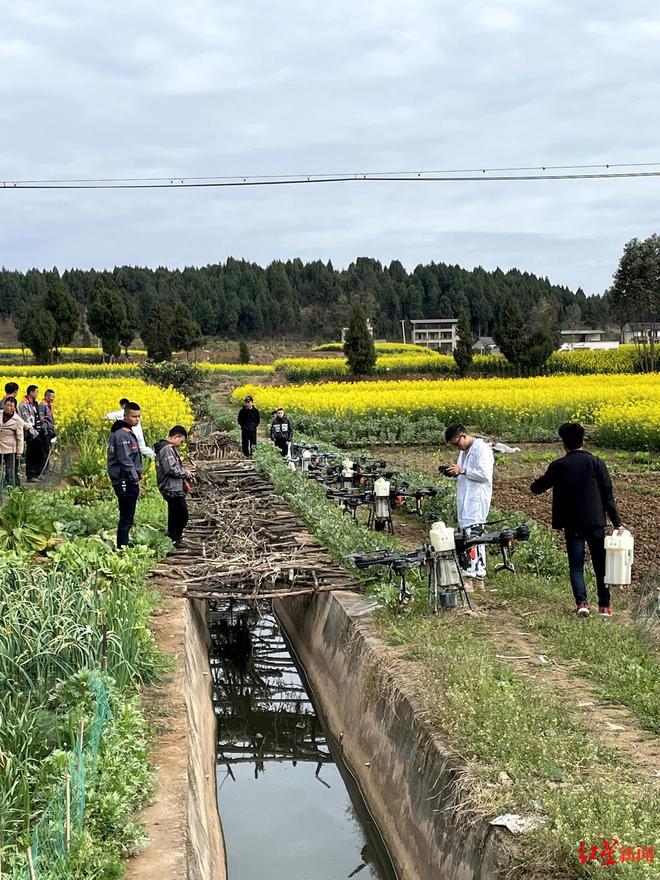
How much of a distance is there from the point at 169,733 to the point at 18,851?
6.85 feet

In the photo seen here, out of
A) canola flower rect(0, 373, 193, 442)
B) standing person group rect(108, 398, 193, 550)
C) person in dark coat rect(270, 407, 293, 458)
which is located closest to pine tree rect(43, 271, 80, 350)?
canola flower rect(0, 373, 193, 442)

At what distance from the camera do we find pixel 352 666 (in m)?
8.15

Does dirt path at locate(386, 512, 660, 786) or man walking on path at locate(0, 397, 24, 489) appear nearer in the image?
dirt path at locate(386, 512, 660, 786)

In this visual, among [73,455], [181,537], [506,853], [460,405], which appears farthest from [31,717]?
[460,405]

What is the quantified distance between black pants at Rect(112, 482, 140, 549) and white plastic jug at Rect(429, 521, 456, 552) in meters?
3.78

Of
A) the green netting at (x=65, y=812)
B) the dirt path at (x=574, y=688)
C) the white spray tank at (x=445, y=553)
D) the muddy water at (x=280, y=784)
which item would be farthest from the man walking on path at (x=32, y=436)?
the green netting at (x=65, y=812)

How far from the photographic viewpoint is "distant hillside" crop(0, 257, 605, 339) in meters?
104

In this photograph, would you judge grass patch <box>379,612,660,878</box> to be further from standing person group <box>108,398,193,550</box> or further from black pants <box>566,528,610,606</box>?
standing person group <box>108,398,193,550</box>

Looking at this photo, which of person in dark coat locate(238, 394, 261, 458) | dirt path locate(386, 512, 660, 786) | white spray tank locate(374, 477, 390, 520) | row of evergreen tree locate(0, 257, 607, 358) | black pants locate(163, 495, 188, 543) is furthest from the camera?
row of evergreen tree locate(0, 257, 607, 358)

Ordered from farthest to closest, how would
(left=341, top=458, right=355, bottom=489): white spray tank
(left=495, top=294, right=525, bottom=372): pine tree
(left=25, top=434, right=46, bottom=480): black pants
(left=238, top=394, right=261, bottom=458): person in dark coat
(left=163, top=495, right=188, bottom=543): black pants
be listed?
1. (left=495, top=294, right=525, bottom=372): pine tree
2. (left=238, top=394, right=261, bottom=458): person in dark coat
3. (left=25, top=434, right=46, bottom=480): black pants
4. (left=341, top=458, right=355, bottom=489): white spray tank
5. (left=163, top=495, right=188, bottom=543): black pants

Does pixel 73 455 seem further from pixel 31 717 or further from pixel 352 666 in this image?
pixel 31 717

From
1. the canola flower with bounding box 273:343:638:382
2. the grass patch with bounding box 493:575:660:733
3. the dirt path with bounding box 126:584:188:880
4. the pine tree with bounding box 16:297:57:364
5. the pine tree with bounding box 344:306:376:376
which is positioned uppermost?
the pine tree with bounding box 16:297:57:364

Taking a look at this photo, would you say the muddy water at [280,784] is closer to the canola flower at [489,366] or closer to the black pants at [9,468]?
the black pants at [9,468]

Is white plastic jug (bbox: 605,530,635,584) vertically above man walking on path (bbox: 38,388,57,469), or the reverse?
man walking on path (bbox: 38,388,57,469)
